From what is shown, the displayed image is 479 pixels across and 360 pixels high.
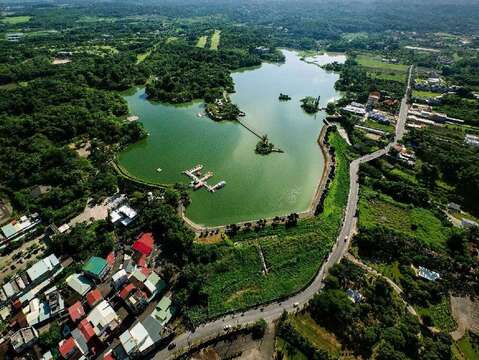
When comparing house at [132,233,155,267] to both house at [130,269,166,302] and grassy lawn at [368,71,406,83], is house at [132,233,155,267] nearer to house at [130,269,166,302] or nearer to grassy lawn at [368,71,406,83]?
house at [130,269,166,302]

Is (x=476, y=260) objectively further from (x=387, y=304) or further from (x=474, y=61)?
(x=474, y=61)

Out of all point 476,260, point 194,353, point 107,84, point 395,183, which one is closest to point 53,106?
point 107,84

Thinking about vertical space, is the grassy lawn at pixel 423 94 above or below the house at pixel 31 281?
above

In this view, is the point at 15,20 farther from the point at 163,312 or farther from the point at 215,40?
the point at 163,312

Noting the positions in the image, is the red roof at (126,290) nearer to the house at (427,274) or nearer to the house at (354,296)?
the house at (354,296)

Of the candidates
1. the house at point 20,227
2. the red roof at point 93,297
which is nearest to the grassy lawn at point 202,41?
the house at point 20,227

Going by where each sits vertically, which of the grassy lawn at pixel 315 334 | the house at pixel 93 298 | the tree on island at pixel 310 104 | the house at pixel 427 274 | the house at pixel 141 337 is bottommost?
the grassy lawn at pixel 315 334

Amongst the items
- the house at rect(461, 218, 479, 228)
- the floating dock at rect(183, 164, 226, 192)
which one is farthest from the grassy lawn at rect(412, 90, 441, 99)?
the floating dock at rect(183, 164, 226, 192)

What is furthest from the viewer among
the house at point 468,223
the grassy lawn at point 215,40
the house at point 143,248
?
the grassy lawn at point 215,40
